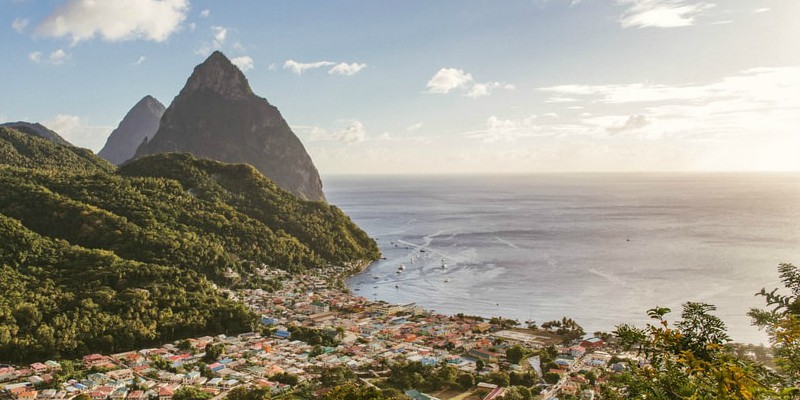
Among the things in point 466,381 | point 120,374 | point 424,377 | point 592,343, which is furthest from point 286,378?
point 592,343

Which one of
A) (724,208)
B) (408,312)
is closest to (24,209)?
(408,312)

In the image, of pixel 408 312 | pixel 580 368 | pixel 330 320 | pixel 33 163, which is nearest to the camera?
pixel 580 368

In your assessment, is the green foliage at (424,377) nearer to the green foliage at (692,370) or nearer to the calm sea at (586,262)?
the calm sea at (586,262)

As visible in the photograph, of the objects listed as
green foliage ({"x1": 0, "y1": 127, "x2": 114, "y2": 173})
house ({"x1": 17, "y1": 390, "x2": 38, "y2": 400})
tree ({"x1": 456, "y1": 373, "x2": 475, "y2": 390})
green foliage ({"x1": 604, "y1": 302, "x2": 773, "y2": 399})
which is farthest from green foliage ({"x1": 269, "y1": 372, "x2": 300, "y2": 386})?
green foliage ({"x1": 0, "y1": 127, "x2": 114, "y2": 173})

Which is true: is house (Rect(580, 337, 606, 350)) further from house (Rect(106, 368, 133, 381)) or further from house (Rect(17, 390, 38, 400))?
house (Rect(17, 390, 38, 400))

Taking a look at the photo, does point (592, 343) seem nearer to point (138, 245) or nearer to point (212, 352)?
point (212, 352)

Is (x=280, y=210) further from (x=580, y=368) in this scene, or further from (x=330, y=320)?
(x=580, y=368)
